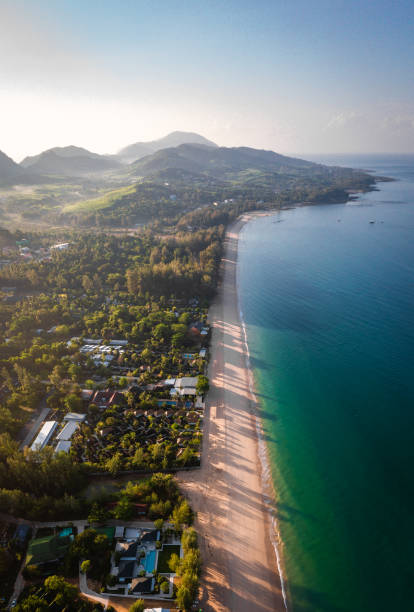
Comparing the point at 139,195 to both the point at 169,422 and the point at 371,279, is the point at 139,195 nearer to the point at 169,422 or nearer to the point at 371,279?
the point at 371,279

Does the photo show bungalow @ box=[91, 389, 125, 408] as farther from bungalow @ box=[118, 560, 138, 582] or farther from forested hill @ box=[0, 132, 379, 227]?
forested hill @ box=[0, 132, 379, 227]

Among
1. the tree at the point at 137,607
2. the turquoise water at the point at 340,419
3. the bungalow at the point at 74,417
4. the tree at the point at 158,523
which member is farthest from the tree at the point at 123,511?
the turquoise water at the point at 340,419

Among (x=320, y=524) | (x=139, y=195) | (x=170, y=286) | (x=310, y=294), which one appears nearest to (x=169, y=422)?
(x=320, y=524)

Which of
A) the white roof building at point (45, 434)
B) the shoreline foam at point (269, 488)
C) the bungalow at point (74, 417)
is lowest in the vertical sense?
the shoreline foam at point (269, 488)

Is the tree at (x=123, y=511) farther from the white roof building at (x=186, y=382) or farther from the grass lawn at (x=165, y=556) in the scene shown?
the white roof building at (x=186, y=382)

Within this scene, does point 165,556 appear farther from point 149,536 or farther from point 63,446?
point 63,446

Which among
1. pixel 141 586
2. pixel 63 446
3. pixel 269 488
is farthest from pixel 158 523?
pixel 63 446

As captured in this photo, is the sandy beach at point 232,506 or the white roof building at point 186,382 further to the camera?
the white roof building at point 186,382
